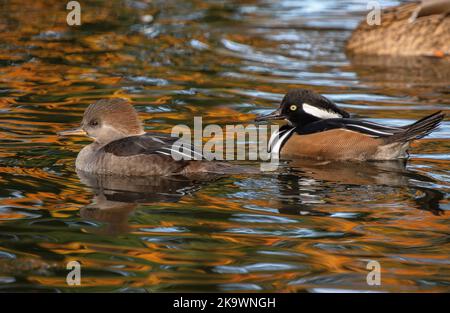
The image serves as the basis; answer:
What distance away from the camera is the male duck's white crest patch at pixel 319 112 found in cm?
1037

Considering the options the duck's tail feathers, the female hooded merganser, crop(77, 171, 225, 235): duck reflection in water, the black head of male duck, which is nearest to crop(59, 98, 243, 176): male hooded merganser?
crop(77, 171, 225, 235): duck reflection in water

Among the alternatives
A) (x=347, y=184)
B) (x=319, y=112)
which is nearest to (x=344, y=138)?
(x=319, y=112)

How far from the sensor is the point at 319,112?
10.4 m

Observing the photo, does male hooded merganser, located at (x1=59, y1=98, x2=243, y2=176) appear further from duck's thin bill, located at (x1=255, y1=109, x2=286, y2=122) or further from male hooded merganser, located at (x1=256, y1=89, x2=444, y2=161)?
duck's thin bill, located at (x1=255, y1=109, x2=286, y2=122)

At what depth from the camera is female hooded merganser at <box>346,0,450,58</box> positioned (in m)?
15.5

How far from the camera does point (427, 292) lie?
20.8 ft

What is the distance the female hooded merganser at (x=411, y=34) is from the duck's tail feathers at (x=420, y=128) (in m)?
6.05

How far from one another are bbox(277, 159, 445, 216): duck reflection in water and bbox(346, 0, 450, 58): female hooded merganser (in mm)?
6152

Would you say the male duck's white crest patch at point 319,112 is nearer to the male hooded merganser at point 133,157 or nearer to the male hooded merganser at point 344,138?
the male hooded merganser at point 344,138

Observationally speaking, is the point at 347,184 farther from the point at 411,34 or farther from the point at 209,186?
the point at 411,34

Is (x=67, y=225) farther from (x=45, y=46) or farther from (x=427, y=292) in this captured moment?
(x=45, y=46)

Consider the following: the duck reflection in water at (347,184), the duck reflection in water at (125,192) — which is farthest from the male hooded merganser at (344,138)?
the duck reflection in water at (125,192)

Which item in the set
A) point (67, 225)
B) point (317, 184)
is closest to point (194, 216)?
point (67, 225)
